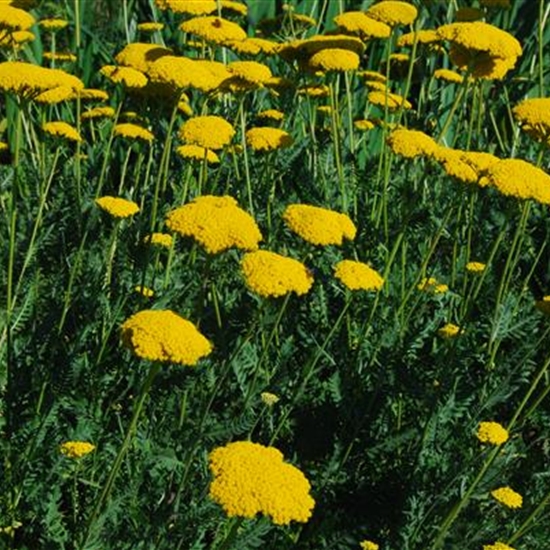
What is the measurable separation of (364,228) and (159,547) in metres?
1.44

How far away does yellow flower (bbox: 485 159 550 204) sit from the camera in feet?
7.50

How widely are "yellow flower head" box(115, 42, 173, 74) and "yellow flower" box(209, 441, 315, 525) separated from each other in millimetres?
1506

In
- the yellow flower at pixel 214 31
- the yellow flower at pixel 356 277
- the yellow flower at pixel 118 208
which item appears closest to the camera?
the yellow flower at pixel 356 277

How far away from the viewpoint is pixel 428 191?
3.70m

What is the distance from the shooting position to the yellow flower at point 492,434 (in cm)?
219

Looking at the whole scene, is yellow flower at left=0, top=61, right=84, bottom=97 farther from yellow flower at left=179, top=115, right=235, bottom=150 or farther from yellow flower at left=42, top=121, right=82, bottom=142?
yellow flower at left=42, top=121, right=82, bottom=142

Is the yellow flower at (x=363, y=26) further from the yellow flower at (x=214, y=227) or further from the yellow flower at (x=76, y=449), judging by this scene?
the yellow flower at (x=76, y=449)

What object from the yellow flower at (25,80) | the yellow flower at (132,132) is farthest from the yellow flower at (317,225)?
the yellow flower at (132,132)

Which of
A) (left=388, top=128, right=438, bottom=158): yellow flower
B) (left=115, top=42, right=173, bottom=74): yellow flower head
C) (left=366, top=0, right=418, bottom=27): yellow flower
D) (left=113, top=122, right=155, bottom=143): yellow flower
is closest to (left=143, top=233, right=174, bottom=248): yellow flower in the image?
(left=113, top=122, right=155, bottom=143): yellow flower

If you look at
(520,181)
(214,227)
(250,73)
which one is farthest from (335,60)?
(214,227)

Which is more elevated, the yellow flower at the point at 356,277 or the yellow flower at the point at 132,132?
the yellow flower at the point at 356,277

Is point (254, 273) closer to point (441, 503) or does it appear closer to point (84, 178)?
point (441, 503)

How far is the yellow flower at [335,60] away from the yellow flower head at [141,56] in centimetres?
40

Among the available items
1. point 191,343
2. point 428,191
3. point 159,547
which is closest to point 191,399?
point 159,547
